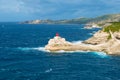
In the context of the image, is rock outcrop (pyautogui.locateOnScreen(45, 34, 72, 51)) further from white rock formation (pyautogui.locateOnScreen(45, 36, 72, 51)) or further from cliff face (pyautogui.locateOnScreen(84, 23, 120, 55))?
cliff face (pyautogui.locateOnScreen(84, 23, 120, 55))

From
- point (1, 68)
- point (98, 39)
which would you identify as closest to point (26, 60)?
point (1, 68)

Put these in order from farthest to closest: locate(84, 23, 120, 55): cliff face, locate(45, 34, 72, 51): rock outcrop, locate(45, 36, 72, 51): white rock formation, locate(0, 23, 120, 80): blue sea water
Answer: locate(45, 34, 72, 51): rock outcrop → locate(45, 36, 72, 51): white rock formation → locate(84, 23, 120, 55): cliff face → locate(0, 23, 120, 80): blue sea water

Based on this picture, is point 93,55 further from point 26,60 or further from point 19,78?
point 19,78

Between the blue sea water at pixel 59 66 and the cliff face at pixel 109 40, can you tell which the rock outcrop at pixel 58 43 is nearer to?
the blue sea water at pixel 59 66

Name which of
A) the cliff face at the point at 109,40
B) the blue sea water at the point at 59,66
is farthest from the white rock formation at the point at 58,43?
the cliff face at the point at 109,40

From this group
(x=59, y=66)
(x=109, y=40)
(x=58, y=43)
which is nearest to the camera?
(x=59, y=66)

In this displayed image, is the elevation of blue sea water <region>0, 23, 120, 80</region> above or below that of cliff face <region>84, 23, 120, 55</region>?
below

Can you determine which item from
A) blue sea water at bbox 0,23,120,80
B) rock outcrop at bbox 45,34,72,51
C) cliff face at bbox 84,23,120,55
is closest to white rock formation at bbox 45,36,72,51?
rock outcrop at bbox 45,34,72,51

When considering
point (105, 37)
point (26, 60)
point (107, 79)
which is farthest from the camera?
point (105, 37)

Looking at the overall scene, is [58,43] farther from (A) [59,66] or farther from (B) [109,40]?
(A) [59,66]

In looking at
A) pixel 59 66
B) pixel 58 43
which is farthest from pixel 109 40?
pixel 59 66

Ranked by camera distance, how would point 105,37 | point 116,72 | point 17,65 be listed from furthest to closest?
point 105,37, point 17,65, point 116,72
